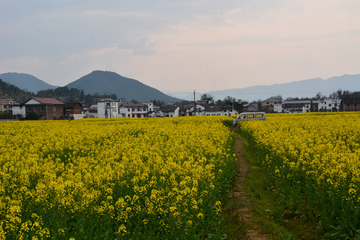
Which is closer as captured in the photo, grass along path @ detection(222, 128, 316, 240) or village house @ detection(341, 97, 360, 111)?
grass along path @ detection(222, 128, 316, 240)

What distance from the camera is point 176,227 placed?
5.48 m

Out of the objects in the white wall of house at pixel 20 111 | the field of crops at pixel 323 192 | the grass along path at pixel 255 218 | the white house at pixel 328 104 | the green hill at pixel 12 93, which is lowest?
the grass along path at pixel 255 218

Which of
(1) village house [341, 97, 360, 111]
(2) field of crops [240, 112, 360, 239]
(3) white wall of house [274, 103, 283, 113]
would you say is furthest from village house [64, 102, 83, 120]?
(1) village house [341, 97, 360, 111]

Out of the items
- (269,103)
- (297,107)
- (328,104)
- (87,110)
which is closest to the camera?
(297,107)

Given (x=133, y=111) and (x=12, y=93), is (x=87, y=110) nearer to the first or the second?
(x=133, y=111)

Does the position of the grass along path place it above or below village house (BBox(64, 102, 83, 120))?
below

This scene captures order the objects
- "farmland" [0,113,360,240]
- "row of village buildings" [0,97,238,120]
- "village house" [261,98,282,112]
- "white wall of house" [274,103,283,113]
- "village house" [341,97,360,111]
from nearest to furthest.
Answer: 1. "farmland" [0,113,360,240]
2. "row of village buildings" [0,97,238,120]
3. "village house" [341,97,360,111]
4. "white wall of house" [274,103,283,113]
5. "village house" [261,98,282,112]

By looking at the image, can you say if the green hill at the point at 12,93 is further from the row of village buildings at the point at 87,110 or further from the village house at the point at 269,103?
the village house at the point at 269,103

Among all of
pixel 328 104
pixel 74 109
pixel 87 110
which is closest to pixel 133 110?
pixel 87 110

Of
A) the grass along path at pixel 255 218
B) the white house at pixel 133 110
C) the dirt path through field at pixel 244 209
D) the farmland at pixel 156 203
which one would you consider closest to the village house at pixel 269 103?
the white house at pixel 133 110

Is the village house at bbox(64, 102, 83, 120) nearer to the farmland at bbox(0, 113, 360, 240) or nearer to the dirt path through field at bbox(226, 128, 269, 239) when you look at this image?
the farmland at bbox(0, 113, 360, 240)

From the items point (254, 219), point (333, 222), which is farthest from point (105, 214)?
point (333, 222)

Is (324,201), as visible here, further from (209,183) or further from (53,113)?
(53,113)

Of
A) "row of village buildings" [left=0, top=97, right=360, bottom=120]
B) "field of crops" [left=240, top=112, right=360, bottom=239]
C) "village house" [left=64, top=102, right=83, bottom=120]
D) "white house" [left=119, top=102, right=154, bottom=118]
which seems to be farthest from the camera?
"white house" [left=119, top=102, right=154, bottom=118]
